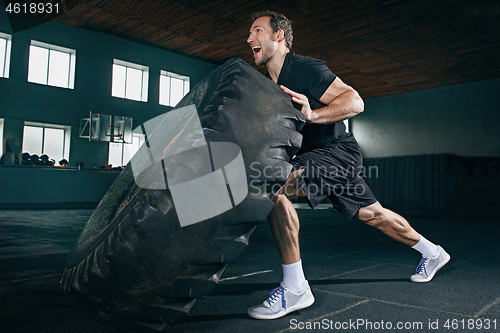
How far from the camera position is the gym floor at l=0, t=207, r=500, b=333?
140cm

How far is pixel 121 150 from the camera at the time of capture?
11.4 metres

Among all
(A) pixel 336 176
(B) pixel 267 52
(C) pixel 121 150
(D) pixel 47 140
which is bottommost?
(A) pixel 336 176

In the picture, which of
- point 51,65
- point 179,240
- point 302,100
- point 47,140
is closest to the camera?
point 179,240

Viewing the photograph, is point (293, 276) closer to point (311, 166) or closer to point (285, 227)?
point (285, 227)

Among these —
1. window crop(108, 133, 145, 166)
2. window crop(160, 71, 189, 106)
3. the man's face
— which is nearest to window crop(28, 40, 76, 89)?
window crop(108, 133, 145, 166)

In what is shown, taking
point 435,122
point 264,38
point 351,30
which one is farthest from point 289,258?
point 435,122

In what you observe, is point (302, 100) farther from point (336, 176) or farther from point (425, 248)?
point (425, 248)

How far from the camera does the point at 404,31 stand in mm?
8695

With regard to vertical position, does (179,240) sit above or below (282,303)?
above

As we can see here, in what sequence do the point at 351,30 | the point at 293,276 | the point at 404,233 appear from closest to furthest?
the point at 293,276 < the point at 404,233 < the point at 351,30

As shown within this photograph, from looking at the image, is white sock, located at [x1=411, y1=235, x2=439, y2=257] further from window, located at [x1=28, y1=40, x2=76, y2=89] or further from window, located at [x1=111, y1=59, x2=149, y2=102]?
window, located at [x1=111, y1=59, x2=149, y2=102]

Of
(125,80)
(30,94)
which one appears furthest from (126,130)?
(30,94)

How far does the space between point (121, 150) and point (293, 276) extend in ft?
35.0

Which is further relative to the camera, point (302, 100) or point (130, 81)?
point (130, 81)
